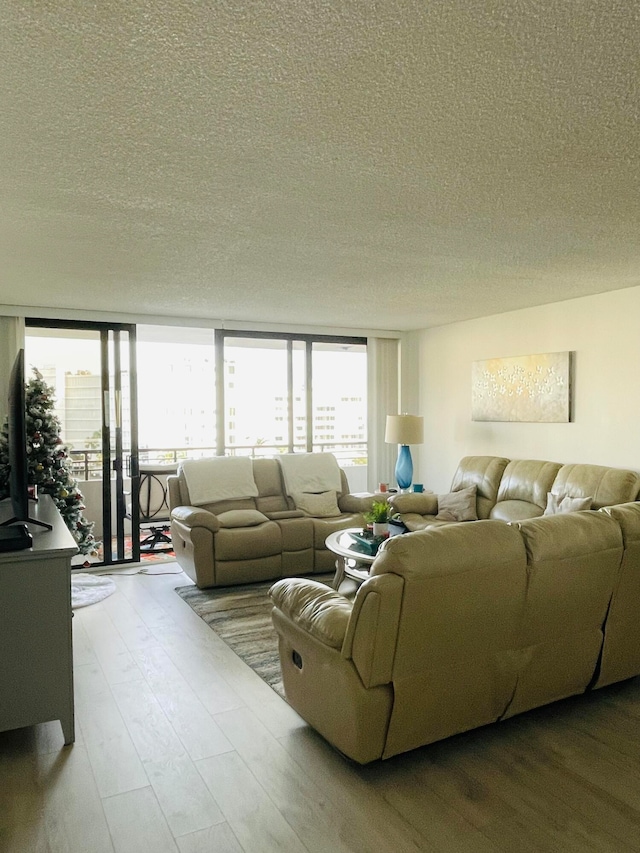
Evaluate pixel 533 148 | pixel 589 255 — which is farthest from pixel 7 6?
pixel 589 255

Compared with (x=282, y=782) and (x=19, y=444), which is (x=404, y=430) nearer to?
(x=19, y=444)

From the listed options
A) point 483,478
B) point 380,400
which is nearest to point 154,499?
point 380,400

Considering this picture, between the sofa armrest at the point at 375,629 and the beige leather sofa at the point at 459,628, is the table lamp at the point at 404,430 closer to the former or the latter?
the beige leather sofa at the point at 459,628

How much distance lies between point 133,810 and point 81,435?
163 inches

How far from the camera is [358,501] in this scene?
613cm

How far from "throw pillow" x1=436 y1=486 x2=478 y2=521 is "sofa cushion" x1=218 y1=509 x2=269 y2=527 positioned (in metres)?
1.65

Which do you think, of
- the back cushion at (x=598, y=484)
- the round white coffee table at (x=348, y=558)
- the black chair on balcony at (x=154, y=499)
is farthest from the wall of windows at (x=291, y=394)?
the back cushion at (x=598, y=484)

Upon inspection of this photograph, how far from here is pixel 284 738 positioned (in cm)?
282

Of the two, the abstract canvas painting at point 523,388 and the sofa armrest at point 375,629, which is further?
the abstract canvas painting at point 523,388

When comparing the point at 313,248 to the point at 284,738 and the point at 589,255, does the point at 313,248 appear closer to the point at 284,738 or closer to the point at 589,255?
the point at 589,255

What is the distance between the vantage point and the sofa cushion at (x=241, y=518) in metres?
5.41

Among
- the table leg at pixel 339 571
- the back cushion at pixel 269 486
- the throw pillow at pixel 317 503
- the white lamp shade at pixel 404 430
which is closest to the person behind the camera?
the table leg at pixel 339 571

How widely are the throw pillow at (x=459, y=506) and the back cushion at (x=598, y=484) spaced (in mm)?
804

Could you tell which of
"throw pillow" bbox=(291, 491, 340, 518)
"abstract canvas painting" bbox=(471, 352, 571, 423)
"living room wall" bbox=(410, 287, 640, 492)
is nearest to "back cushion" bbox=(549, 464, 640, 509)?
"living room wall" bbox=(410, 287, 640, 492)
